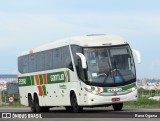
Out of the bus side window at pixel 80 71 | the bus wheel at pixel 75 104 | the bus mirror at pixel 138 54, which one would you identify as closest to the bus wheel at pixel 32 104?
the bus wheel at pixel 75 104

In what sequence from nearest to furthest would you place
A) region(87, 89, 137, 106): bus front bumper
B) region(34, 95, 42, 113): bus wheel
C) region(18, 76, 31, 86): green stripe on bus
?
region(87, 89, 137, 106): bus front bumper
region(34, 95, 42, 113): bus wheel
region(18, 76, 31, 86): green stripe on bus

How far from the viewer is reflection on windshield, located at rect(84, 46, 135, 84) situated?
27.4 meters

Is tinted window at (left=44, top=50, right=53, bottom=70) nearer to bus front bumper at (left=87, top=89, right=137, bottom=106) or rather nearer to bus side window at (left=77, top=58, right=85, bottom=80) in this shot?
bus side window at (left=77, top=58, right=85, bottom=80)

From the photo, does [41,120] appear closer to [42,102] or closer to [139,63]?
[139,63]

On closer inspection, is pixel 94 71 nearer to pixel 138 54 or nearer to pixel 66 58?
pixel 66 58

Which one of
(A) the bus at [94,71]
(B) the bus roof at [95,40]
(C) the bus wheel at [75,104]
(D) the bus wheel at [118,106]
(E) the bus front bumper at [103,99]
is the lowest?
(D) the bus wheel at [118,106]

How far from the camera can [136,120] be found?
21016mm

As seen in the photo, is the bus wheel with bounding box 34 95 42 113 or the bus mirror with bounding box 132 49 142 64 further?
the bus wheel with bounding box 34 95 42 113

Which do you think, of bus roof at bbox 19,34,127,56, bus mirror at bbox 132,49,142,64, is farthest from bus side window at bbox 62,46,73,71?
bus mirror at bbox 132,49,142,64

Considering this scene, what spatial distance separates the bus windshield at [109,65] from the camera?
89.9 feet

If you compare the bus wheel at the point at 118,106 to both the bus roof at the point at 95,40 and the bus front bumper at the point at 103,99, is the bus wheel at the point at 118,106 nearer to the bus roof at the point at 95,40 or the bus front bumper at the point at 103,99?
the bus front bumper at the point at 103,99

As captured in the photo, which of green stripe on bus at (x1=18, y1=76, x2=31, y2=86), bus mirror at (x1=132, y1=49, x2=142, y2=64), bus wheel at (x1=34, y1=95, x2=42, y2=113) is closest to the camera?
bus mirror at (x1=132, y1=49, x2=142, y2=64)

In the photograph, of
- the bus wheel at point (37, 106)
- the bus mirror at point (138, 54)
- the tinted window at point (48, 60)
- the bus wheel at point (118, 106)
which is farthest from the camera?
the bus wheel at point (37, 106)

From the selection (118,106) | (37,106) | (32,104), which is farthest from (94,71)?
(32,104)
